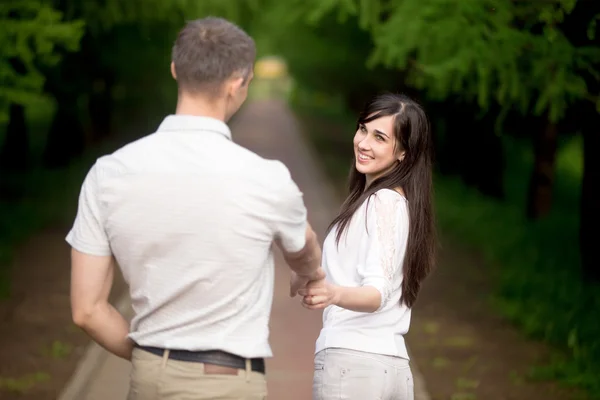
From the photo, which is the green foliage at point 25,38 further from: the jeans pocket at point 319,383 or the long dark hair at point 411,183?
the jeans pocket at point 319,383

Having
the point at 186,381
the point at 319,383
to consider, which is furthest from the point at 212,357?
the point at 319,383

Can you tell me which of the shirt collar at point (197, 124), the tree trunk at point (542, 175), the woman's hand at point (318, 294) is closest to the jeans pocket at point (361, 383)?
the woman's hand at point (318, 294)

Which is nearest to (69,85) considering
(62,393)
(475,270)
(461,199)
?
(461,199)

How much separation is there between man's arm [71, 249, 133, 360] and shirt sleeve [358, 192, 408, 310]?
2.60ft

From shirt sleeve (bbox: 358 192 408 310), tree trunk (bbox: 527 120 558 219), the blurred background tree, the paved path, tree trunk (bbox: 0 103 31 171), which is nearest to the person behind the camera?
shirt sleeve (bbox: 358 192 408 310)

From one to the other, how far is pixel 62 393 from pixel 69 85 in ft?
42.3

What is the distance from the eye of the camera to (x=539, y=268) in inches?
450

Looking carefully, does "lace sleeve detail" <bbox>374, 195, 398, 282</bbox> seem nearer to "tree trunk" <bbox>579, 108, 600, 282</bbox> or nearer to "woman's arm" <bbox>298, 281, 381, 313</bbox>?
"woman's arm" <bbox>298, 281, 381, 313</bbox>

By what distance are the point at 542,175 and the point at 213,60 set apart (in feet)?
44.4

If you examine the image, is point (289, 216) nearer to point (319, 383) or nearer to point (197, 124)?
point (197, 124)

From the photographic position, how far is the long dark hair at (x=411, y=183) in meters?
3.37

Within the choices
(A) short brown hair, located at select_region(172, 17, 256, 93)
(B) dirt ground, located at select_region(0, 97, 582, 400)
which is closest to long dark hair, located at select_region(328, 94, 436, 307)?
(A) short brown hair, located at select_region(172, 17, 256, 93)

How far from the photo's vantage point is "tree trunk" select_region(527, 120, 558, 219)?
50.3 ft

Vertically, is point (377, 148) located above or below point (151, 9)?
above
